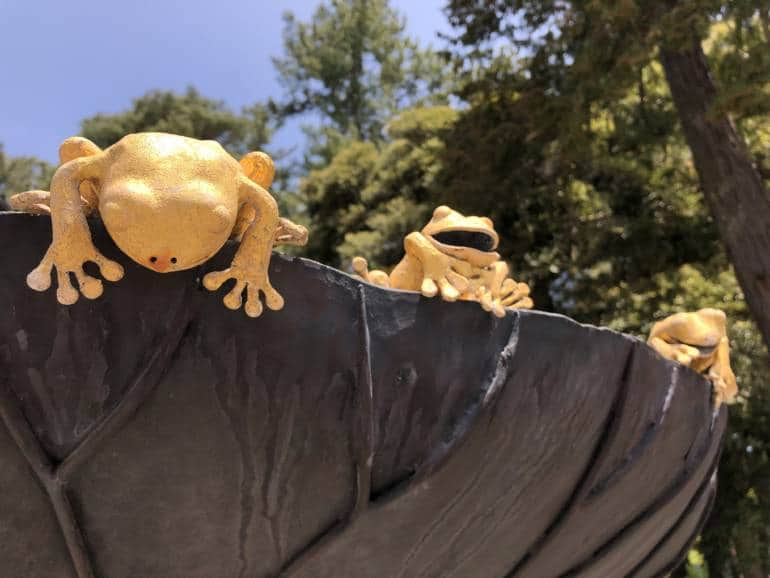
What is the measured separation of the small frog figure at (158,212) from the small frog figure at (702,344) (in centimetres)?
142

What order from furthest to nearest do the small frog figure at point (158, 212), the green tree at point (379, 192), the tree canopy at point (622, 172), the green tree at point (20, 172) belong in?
the green tree at point (20, 172) → the green tree at point (379, 192) → the tree canopy at point (622, 172) → the small frog figure at point (158, 212)

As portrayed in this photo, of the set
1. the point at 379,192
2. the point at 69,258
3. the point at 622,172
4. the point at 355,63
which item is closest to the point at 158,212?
the point at 69,258

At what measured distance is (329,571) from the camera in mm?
1450

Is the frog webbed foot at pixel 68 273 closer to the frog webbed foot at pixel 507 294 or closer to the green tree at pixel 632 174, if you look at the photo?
the frog webbed foot at pixel 507 294

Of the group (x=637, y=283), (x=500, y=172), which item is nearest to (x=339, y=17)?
(x=500, y=172)

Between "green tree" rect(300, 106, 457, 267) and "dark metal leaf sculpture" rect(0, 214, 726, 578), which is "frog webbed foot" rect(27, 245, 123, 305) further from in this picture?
"green tree" rect(300, 106, 457, 267)

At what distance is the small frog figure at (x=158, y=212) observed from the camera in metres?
1.09

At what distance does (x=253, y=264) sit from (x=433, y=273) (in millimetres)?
514

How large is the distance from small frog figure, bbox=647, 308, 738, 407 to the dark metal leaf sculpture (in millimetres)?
552

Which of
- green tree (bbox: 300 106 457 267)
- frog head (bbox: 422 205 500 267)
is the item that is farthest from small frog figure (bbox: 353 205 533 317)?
green tree (bbox: 300 106 457 267)

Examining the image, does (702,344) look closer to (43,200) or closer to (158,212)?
(158,212)

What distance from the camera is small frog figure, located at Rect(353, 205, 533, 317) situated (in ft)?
5.16

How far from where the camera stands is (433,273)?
1590mm

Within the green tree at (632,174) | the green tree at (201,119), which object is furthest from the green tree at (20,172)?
the green tree at (632,174)
